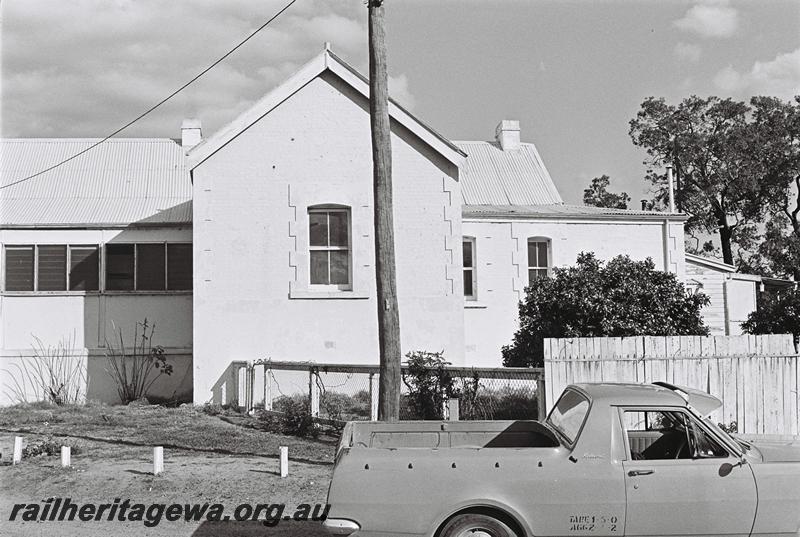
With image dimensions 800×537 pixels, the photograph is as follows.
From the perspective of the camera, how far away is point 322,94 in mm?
18391

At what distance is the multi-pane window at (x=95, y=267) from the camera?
2050cm

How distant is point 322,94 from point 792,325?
11470 mm

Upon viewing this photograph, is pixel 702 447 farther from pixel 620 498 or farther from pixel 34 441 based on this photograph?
pixel 34 441

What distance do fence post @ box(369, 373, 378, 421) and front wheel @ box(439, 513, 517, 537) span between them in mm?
7139

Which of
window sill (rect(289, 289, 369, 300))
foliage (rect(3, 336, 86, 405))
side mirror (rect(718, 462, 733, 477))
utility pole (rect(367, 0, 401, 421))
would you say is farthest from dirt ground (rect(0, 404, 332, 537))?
foliage (rect(3, 336, 86, 405))

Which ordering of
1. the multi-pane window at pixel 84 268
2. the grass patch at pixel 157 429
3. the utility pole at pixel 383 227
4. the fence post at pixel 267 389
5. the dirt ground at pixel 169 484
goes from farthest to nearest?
the multi-pane window at pixel 84 268 < the fence post at pixel 267 389 < the grass patch at pixel 157 429 < the utility pole at pixel 383 227 < the dirt ground at pixel 169 484

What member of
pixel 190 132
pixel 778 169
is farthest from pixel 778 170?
pixel 190 132

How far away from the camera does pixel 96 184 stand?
77.2 feet

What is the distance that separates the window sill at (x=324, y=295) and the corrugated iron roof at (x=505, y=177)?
7.27 m

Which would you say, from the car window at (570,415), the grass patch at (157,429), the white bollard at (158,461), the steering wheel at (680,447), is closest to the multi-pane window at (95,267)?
the grass patch at (157,429)

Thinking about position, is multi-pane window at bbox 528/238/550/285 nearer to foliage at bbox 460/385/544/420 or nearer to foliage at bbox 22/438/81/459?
foliage at bbox 460/385/544/420

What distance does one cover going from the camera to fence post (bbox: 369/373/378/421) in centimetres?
1391

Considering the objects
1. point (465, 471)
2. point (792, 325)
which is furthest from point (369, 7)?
point (792, 325)

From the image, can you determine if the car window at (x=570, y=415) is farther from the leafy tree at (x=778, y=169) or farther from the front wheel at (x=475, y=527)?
the leafy tree at (x=778, y=169)
